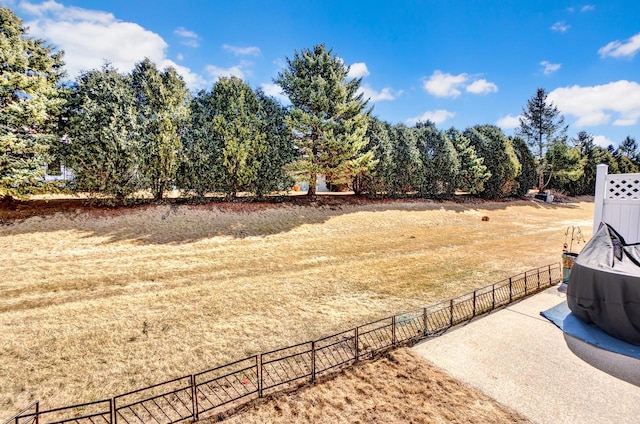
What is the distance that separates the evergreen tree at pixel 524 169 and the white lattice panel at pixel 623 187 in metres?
36.3

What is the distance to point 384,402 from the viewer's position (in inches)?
169

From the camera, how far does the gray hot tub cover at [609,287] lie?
4.96 meters

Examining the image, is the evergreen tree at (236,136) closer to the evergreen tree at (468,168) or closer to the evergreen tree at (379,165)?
the evergreen tree at (379,165)

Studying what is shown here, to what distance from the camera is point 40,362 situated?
18.6 feet

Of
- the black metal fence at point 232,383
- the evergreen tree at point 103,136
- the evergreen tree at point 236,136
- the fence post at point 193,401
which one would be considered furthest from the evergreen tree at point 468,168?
the fence post at point 193,401

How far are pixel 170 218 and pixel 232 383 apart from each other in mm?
14516

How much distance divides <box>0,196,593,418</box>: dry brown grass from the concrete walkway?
232 centimetres

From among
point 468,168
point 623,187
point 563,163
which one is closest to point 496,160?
point 468,168

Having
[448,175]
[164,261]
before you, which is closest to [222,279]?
[164,261]

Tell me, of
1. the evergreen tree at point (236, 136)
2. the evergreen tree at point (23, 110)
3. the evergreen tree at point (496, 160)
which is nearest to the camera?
the evergreen tree at point (23, 110)

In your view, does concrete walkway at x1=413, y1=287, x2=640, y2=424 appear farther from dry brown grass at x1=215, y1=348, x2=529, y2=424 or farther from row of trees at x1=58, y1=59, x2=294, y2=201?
row of trees at x1=58, y1=59, x2=294, y2=201

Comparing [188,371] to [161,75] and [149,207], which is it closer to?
[149,207]

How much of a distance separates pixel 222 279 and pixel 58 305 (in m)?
4.51

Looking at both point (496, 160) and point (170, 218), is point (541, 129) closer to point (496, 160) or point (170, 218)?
point (496, 160)
